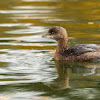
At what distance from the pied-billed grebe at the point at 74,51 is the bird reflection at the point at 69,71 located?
22 cm

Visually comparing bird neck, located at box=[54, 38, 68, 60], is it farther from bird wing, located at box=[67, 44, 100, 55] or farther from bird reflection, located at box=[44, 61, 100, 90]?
bird wing, located at box=[67, 44, 100, 55]

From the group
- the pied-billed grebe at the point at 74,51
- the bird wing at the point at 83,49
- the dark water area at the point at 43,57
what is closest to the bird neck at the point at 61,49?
the pied-billed grebe at the point at 74,51

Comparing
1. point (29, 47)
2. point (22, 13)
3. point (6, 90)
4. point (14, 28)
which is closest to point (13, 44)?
point (29, 47)

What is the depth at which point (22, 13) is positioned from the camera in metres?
20.1

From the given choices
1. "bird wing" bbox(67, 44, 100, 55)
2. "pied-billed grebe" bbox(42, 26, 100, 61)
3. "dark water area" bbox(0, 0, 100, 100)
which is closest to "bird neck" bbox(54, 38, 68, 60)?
"pied-billed grebe" bbox(42, 26, 100, 61)

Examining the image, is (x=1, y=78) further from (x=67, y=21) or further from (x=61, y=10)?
(x=61, y=10)

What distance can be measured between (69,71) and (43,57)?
1403 millimetres

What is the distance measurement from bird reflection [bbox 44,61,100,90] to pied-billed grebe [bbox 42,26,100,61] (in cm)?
22

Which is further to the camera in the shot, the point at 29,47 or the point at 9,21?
the point at 9,21

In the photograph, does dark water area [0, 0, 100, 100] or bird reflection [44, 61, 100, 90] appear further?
bird reflection [44, 61, 100, 90]

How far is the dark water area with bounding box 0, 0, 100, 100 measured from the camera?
8.26 meters

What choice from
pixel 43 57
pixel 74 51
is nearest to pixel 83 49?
pixel 74 51

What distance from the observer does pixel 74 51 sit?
36.7 feet

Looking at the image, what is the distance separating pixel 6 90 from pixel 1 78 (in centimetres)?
99
